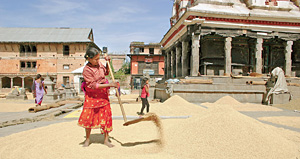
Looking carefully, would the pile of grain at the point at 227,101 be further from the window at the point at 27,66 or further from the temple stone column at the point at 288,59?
the window at the point at 27,66

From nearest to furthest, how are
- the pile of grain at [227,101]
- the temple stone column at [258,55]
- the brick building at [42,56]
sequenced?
1. the pile of grain at [227,101]
2. the temple stone column at [258,55]
3. the brick building at [42,56]

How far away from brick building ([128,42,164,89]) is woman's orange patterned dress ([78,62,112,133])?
27.6m

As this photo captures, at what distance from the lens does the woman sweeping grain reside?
123 inches

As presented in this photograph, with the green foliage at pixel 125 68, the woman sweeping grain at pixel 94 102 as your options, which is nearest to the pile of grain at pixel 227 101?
A: the woman sweeping grain at pixel 94 102

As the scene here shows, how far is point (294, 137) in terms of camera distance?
362 cm

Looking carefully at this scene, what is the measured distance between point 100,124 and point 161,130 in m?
1.03

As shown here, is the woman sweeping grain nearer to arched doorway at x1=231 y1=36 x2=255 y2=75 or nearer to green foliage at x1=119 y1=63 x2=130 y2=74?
arched doorway at x1=231 y1=36 x2=255 y2=75

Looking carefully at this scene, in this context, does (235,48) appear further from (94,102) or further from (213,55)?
(94,102)

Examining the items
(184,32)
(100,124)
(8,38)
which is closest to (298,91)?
(184,32)

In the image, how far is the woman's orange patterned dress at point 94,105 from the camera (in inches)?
123

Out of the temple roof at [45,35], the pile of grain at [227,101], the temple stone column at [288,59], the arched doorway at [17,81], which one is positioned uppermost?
the temple roof at [45,35]

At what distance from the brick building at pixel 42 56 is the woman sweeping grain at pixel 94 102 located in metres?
27.8

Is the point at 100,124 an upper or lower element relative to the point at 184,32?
lower

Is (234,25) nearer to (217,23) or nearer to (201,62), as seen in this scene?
(217,23)
